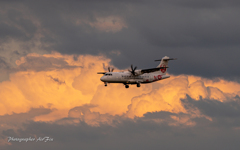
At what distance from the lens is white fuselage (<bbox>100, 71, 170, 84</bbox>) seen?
128 metres

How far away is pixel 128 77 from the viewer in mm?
132250

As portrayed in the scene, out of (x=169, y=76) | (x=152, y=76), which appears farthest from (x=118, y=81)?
(x=169, y=76)

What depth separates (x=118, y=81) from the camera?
130750mm

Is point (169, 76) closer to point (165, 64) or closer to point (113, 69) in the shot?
point (165, 64)

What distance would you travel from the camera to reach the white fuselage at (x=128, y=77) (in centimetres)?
12838

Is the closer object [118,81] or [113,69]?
[118,81]

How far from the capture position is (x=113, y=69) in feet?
463

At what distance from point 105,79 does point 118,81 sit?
17.5 ft

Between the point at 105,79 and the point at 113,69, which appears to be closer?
the point at 105,79

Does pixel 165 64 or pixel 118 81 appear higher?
pixel 165 64

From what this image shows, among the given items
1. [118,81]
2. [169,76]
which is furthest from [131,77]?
[169,76]

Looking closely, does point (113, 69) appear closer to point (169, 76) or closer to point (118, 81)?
point (118, 81)

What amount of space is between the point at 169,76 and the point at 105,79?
3017 cm

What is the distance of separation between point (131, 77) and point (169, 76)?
66.0ft
